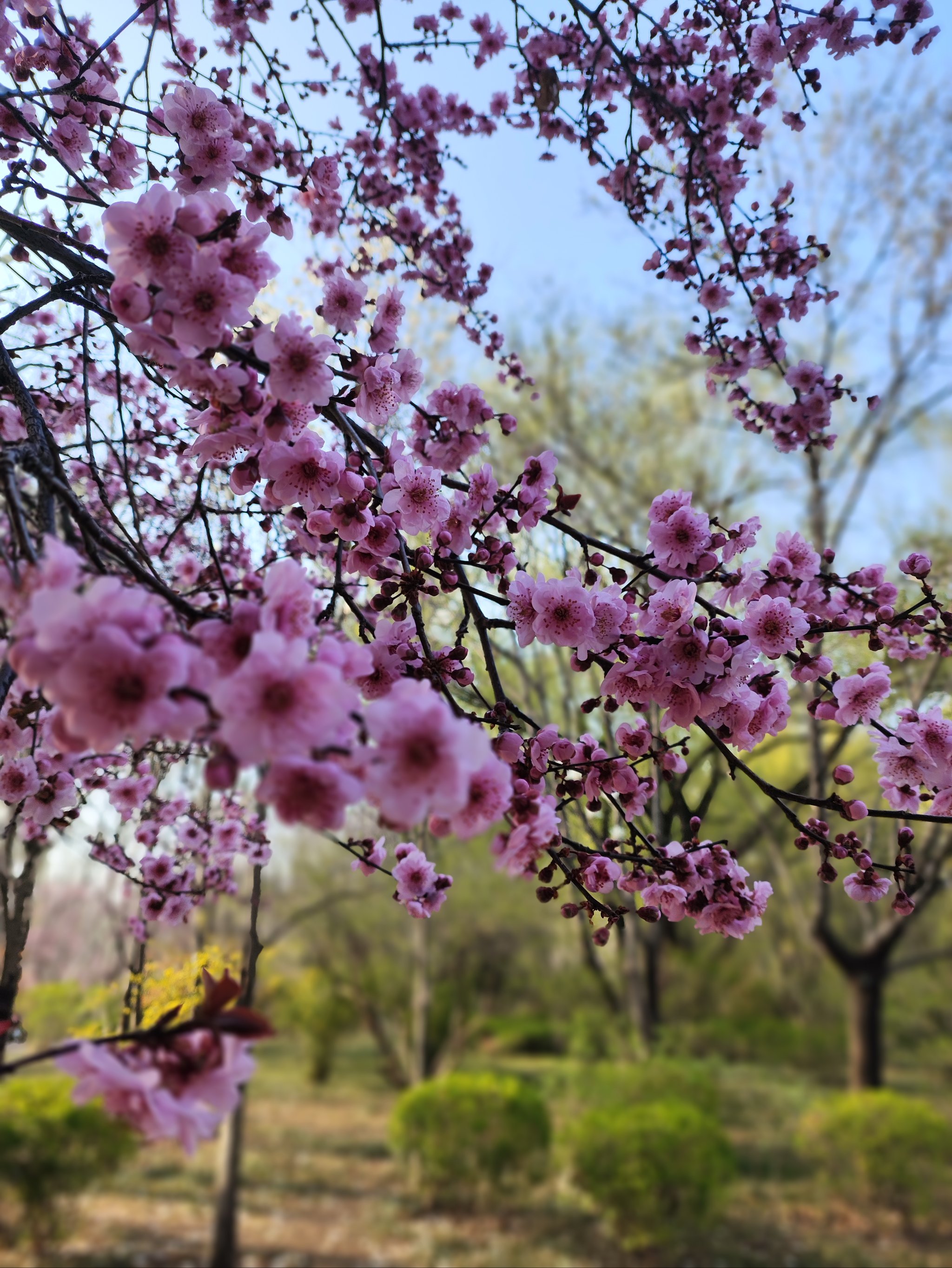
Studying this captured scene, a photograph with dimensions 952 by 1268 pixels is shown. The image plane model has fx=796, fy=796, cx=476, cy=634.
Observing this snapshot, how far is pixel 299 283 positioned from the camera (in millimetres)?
4414

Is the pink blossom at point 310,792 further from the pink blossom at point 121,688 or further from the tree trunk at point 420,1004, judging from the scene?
the tree trunk at point 420,1004

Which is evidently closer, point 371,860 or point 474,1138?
point 371,860

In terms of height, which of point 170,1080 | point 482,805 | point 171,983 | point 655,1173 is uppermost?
point 482,805

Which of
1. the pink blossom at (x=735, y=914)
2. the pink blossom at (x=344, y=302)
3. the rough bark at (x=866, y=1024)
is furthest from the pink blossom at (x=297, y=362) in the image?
the rough bark at (x=866, y=1024)

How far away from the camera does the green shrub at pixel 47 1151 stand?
6801 mm

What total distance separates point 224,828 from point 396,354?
211cm

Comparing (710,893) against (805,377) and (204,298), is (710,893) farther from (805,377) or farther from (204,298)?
(805,377)

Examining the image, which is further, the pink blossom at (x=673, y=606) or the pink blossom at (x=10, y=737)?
the pink blossom at (x=673, y=606)

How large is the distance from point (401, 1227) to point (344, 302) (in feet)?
29.8

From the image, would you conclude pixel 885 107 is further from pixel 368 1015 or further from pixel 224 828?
pixel 368 1015

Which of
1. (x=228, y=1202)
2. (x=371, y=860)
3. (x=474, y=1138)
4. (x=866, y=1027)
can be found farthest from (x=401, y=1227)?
(x=371, y=860)

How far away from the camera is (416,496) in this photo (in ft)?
5.90

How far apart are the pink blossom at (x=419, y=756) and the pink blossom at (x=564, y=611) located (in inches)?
30.6

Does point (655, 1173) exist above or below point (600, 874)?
below
